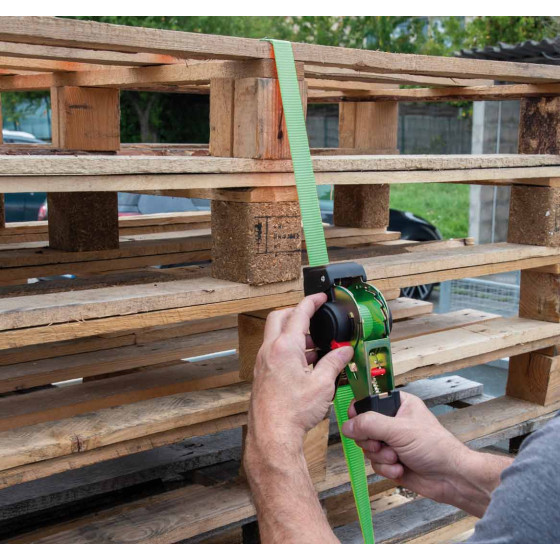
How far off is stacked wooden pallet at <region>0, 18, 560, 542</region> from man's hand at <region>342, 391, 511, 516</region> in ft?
2.38

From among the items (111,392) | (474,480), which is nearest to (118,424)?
(111,392)

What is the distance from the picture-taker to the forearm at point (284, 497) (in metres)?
1.46

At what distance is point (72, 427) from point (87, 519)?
1.87ft

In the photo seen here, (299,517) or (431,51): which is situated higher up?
(431,51)

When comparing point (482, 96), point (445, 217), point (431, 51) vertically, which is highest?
point (431, 51)

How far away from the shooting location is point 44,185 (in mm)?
1946

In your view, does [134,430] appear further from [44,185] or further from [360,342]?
[360,342]

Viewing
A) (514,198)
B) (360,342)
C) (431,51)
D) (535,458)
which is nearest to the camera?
(535,458)

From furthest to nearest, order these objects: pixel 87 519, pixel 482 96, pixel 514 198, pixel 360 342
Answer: pixel 482 96 < pixel 514 198 < pixel 87 519 < pixel 360 342

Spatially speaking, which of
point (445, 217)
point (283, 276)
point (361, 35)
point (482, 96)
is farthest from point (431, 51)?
point (283, 276)

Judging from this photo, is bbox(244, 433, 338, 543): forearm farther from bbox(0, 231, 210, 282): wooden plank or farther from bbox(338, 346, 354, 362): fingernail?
bbox(0, 231, 210, 282): wooden plank

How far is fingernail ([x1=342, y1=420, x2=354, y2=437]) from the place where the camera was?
1.75 metres

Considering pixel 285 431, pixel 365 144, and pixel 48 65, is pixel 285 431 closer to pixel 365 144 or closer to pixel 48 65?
pixel 48 65

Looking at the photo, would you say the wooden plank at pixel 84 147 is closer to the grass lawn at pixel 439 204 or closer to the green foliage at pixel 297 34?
the green foliage at pixel 297 34
